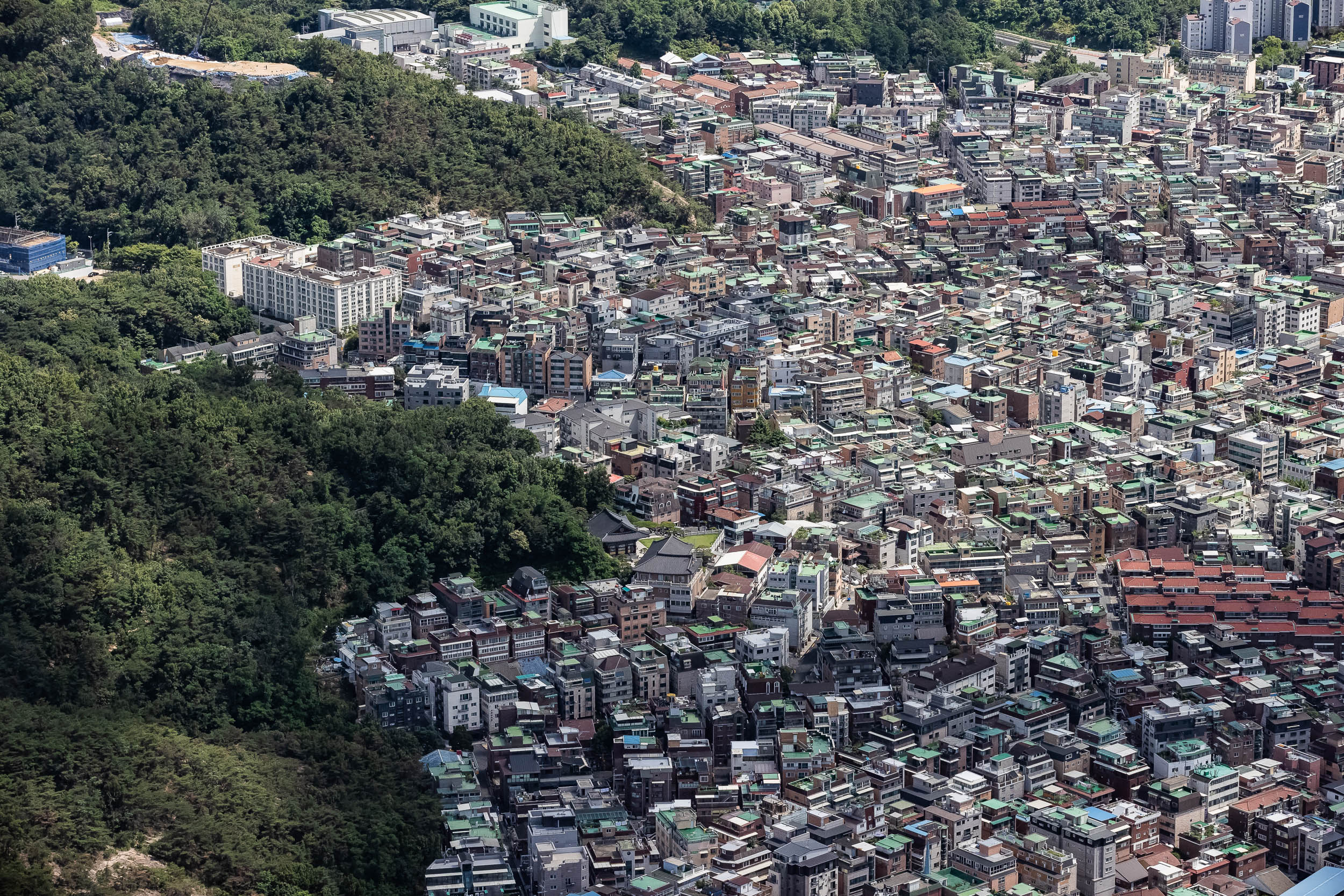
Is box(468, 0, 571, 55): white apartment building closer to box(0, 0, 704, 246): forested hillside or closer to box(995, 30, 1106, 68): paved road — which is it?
box(0, 0, 704, 246): forested hillside

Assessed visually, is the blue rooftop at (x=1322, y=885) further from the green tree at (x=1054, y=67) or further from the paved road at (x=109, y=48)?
the green tree at (x=1054, y=67)

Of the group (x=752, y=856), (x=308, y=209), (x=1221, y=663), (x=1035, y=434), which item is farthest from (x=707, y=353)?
(x=752, y=856)

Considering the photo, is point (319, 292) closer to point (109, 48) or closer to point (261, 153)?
point (261, 153)

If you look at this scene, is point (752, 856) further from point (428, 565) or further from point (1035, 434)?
point (1035, 434)

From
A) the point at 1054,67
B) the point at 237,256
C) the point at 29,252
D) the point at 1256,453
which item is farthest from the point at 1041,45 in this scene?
the point at 29,252

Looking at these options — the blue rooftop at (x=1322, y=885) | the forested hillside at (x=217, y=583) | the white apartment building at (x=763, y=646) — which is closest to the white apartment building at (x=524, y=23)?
the forested hillside at (x=217, y=583)

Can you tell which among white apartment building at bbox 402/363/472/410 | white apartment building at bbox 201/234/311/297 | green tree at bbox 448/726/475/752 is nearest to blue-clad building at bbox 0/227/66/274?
white apartment building at bbox 201/234/311/297
